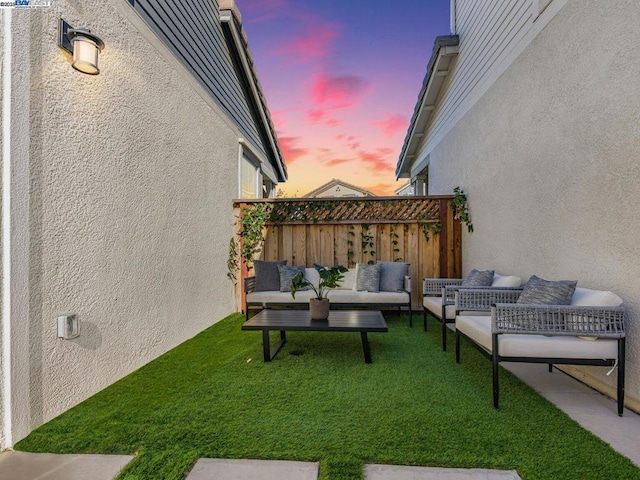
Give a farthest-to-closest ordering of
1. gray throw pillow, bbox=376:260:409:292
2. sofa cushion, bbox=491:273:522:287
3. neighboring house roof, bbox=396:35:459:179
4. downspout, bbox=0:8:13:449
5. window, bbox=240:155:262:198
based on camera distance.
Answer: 1. window, bbox=240:155:262:198
2. neighboring house roof, bbox=396:35:459:179
3. gray throw pillow, bbox=376:260:409:292
4. sofa cushion, bbox=491:273:522:287
5. downspout, bbox=0:8:13:449

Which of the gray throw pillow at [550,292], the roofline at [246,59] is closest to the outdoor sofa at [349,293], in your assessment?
the gray throw pillow at [550,292]

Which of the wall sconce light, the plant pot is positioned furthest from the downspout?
the plant pot

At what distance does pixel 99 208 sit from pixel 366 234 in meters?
4.01

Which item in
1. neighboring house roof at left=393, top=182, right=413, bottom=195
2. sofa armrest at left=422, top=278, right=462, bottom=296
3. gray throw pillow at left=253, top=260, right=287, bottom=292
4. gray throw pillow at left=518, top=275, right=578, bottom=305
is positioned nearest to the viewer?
gray throw pillow at left=518, top=275, right=578, bottom=305

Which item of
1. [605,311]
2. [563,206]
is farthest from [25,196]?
[563,206]

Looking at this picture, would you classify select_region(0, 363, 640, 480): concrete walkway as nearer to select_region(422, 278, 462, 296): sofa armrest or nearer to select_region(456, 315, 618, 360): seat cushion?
select_region(456, 315, 618, 360): seat cushion

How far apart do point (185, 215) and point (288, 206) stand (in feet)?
6.68

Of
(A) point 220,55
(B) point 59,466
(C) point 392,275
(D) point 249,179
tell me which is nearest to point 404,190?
(D) point 249,179

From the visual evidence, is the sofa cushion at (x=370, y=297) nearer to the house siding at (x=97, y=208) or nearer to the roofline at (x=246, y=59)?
the house siding at (x=97, y=208)

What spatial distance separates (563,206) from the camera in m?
3.00

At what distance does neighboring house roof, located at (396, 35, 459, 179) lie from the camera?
20.2 feet

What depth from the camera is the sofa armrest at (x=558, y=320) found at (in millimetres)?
2230

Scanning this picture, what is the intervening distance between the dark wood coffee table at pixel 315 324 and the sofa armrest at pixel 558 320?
103cm

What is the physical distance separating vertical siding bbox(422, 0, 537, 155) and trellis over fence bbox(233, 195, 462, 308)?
1.92m
